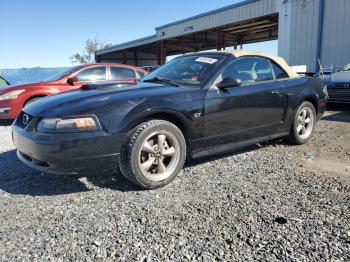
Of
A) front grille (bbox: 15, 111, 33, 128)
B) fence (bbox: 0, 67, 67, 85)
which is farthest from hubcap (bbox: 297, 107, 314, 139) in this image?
fence (bbox: 0, 67, 67, 85)

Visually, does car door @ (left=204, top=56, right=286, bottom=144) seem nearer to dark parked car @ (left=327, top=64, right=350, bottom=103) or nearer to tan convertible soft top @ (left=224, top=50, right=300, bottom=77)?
tan convertible soft top @ (left=224, top=50, right=300, bottom=77)

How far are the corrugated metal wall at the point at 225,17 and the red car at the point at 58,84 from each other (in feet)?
34.3

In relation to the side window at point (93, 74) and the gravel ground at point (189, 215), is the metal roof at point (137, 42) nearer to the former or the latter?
the side window at point (93, 74)

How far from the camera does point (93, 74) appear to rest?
25.9 ft

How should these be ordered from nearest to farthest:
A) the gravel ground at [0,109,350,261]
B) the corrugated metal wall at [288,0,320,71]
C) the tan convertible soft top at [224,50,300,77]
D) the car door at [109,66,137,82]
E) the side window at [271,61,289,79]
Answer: the gravel ground at [0,109,350,261] < the tan convertible soft top at [224,50,300,77] < the side window at [271,61,289,79] < the car door at [109,66,137,82] < the corrugated metal wall at [288,0,320,71]

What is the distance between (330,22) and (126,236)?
1351 cm

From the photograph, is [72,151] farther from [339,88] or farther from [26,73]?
[26,73]

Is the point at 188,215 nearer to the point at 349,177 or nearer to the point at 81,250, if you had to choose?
the point at 81,250

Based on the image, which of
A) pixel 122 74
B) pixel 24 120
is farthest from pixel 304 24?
pixel 24 120

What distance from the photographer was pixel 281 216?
269 cm

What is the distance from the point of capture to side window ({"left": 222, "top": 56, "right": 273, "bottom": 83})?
4.05m

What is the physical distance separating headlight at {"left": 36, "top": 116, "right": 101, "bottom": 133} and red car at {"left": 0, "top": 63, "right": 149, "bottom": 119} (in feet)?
12.9

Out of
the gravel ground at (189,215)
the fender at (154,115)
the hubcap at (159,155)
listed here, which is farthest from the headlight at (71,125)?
the gravel ground at (189,215)

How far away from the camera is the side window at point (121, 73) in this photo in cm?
809
